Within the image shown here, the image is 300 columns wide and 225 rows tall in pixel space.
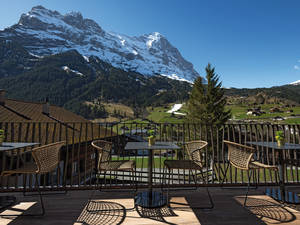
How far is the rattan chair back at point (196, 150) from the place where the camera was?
2.81 meters

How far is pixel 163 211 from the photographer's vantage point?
2486 mm

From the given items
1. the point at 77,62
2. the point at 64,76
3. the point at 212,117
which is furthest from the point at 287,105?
the point at 77,62

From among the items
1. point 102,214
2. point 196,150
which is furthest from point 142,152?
point 102,214

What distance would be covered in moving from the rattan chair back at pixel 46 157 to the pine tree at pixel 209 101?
2869cm

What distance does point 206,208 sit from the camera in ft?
8.39

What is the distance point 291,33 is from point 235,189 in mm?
32584

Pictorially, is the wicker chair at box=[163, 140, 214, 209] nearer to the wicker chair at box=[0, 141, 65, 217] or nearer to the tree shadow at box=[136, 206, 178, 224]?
the tree shadow at box=[136, 206, 178, 224]

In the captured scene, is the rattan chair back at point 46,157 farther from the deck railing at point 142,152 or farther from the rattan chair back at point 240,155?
the rattan chair back at point 240,155

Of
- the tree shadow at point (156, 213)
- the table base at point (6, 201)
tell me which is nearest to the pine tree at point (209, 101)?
the tree shadow at point (156, 213)

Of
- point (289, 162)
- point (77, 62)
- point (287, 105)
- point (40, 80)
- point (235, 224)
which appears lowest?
point (235, 224)

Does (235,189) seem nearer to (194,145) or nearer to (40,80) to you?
(194,145)

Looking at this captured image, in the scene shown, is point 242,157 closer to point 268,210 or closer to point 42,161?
point 268,210

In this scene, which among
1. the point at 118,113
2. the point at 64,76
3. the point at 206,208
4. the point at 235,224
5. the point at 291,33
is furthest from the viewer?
the point at 64,76

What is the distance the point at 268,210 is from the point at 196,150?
134 cm
